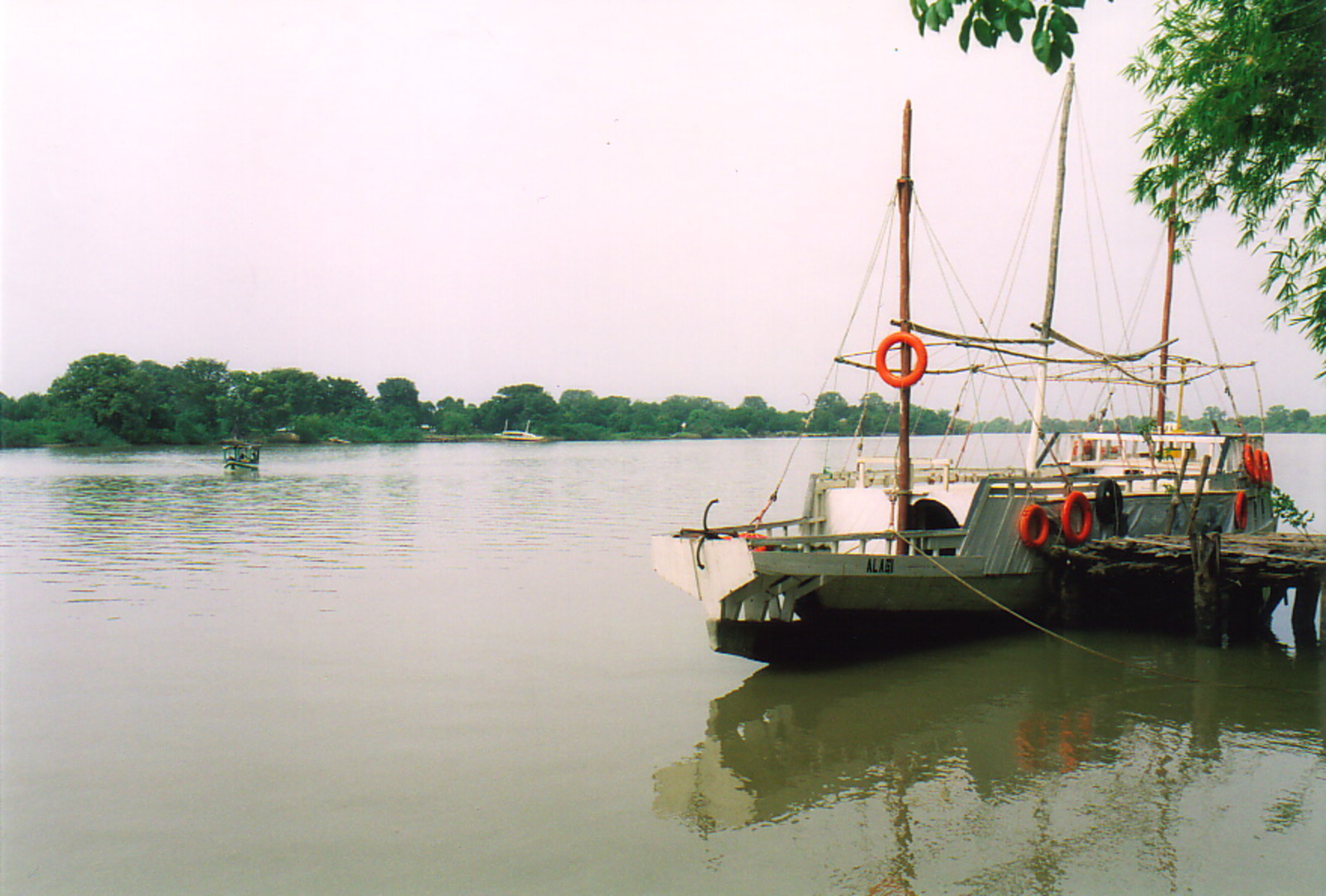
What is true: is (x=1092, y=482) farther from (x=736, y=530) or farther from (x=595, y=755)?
(x=595, y=755)

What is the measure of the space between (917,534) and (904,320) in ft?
9.49

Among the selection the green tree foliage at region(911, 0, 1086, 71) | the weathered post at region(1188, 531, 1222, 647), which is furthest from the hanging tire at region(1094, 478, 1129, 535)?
the green tree foliage at region(911, 0, 1086, 71)

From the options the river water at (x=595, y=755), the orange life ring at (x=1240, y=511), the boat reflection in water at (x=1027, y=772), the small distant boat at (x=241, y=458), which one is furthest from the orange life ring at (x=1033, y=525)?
the small distant boat at (x=241, y=458)

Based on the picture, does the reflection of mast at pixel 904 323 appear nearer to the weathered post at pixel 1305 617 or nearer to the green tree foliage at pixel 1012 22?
the weathered post at pixel 1305 617

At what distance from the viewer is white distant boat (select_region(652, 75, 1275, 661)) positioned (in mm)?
10453

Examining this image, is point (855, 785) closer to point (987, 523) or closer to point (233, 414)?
point (987, 523)

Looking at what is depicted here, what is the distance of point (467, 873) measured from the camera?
5914 millimetres

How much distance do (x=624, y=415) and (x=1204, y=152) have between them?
504ft

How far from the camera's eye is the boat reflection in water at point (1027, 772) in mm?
5965

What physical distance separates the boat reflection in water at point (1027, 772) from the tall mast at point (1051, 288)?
4.55m

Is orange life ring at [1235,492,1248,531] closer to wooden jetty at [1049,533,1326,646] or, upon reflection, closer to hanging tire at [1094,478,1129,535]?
wooden jetty at [1049,533,1326,646]

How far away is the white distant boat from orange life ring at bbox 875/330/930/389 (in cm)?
2

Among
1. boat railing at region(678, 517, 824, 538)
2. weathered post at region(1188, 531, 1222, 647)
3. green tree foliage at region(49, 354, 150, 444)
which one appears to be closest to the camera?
boat railing at region(678, 517, 824, 538)

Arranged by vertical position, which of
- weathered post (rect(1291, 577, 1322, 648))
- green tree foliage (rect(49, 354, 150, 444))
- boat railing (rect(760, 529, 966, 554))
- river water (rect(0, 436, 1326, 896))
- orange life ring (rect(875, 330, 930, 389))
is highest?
green tree foliage (rect(49, 354, 150, 444))
